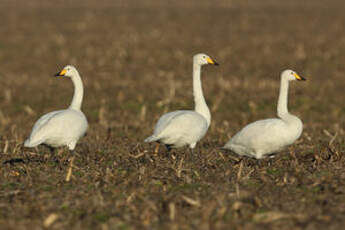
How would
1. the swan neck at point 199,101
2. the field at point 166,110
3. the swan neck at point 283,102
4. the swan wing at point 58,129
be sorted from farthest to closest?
the swan neck at point 199,101, the swan neck at point 283,102, the swan wing at point 58,129, the field at point 166,110

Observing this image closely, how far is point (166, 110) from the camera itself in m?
17.5

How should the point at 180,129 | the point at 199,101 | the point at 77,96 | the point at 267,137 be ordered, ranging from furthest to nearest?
the point at 77,96, the point at 199,101, the point at 180,129, the point at 267,137

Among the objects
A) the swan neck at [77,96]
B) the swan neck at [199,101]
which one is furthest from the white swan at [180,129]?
the swan neck at [77,96]

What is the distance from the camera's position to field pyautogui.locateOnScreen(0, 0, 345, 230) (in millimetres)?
6941

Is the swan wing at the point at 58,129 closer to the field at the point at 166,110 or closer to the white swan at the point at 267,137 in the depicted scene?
the field at the point at 166,110

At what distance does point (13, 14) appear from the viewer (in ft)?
153

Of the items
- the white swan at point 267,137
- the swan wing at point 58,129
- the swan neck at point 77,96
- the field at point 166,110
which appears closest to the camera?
the field at point 166,110

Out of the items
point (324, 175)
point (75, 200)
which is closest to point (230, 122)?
point (324, 175)

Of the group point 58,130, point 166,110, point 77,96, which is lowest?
point 58,130

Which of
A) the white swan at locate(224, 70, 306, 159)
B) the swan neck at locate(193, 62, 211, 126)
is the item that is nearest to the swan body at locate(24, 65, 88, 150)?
the swan neck at locate(193, 62, 211, 126)

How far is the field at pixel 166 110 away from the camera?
6.94 metres

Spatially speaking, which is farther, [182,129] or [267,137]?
[182,129]

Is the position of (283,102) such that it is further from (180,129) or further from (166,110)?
(166,110)

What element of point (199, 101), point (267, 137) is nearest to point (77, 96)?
point (199, 101)
